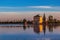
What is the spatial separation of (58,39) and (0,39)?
25.7 ft

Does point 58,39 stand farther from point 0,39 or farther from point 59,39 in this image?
point 0,39

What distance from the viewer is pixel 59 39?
2645cm

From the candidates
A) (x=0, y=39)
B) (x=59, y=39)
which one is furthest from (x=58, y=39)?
(x=0, y=39)

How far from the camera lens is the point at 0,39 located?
26688 mm

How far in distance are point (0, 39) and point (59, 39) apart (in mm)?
Answer: 7974

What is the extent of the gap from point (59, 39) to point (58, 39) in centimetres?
13

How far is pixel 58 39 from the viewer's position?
86.9ft
